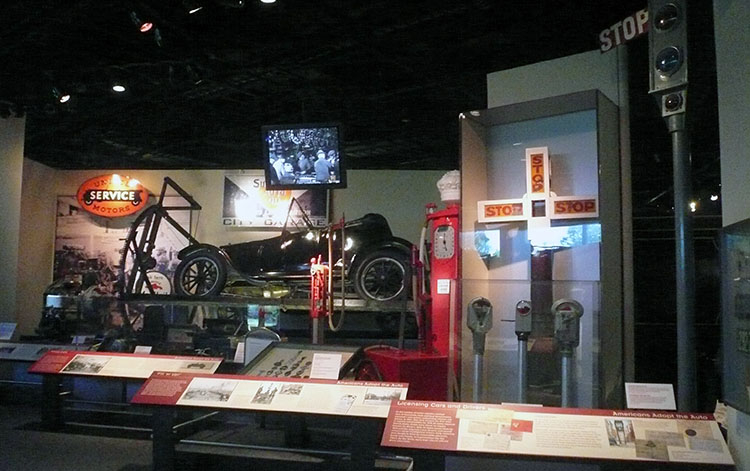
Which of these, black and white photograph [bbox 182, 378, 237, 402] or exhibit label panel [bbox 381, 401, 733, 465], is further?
black and white photograph [bbox 182, 378, 237, 402]

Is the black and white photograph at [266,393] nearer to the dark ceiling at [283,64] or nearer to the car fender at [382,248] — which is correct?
the dark ceiling at [283,64]

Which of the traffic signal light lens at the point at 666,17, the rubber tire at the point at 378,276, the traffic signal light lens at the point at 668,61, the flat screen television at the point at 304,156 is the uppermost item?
the flat screen television at the point at 304,156

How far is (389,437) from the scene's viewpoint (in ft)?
10.2

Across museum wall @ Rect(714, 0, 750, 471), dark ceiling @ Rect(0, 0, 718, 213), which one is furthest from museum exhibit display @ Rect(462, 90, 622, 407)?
museum wall @ Rect(714, 0, 750, 471)

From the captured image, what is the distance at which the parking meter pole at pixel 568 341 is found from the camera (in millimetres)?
3875

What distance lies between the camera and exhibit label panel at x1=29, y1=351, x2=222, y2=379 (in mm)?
4922

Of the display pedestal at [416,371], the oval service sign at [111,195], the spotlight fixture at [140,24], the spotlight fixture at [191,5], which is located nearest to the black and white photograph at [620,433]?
the display pedestal at [416,371]

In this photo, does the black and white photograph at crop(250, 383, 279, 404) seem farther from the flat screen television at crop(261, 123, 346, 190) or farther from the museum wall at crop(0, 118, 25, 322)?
the museum wall at crop(0, 118, 25, 322)

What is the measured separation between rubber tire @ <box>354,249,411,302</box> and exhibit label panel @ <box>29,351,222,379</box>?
11.3 ft

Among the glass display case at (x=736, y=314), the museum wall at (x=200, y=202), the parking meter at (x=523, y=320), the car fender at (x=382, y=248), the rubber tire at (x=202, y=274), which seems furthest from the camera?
the museum wall at (x=200, y=202)

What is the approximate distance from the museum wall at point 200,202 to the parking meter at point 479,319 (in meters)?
6.77

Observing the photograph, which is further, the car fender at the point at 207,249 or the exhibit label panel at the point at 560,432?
the car fender at the point at 207,249

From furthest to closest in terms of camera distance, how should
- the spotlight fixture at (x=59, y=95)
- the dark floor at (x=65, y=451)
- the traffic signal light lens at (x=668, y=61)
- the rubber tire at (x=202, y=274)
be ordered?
the rubber tire at (x=202, y=274), the spotlight fixture at (x=59, y=95), the dark floor at (x=65, y=451), the traffic signal light lens at (x=668, y=61)

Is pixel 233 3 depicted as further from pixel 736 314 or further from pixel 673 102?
pixel 736 314
